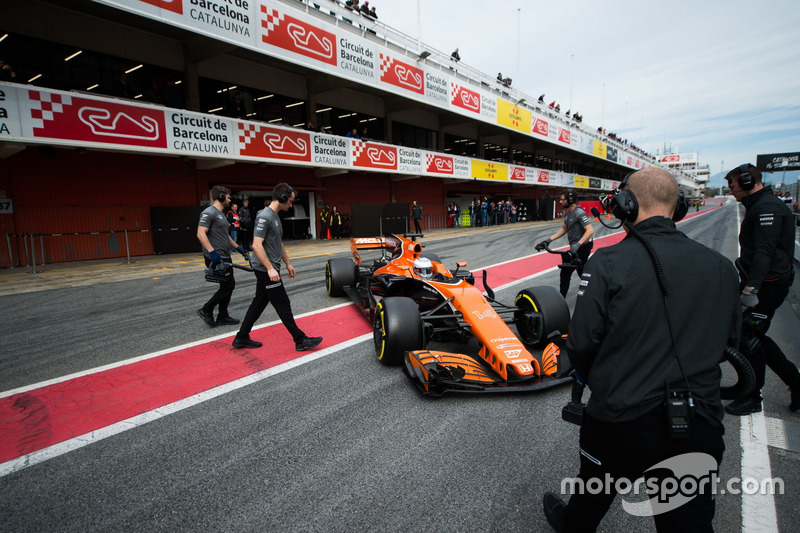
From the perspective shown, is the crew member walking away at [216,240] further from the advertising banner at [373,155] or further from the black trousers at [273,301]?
the advertising banner at [373,155]

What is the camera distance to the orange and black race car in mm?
3305

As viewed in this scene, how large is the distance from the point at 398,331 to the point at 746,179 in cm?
314

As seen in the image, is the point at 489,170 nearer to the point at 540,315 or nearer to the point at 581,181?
the point at 581,181

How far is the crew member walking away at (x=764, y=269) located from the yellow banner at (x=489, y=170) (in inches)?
929

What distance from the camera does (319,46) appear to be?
48.3 feet

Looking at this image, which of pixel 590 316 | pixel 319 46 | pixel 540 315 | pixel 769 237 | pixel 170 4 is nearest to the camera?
pixel 590 316

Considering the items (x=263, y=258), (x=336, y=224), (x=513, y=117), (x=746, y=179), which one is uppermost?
(x=513, y=117)

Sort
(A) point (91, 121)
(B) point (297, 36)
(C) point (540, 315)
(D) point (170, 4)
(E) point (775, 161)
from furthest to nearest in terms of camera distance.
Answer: (E) point (775, 161) < (B) point (297, 36) < (D) point (170, 4) < (A) point (91, 121) < (C) point (540, 315)

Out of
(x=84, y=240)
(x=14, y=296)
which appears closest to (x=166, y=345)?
(x=14, y=296)

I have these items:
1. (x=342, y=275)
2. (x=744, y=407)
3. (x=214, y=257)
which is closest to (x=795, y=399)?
(x=744, y=407)

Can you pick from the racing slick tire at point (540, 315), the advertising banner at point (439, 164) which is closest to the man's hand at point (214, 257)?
the racing slick tire at point (540, 315)

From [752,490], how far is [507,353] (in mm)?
1669

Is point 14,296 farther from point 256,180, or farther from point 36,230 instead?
point 256,180

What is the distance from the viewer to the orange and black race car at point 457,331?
330 centimetres
